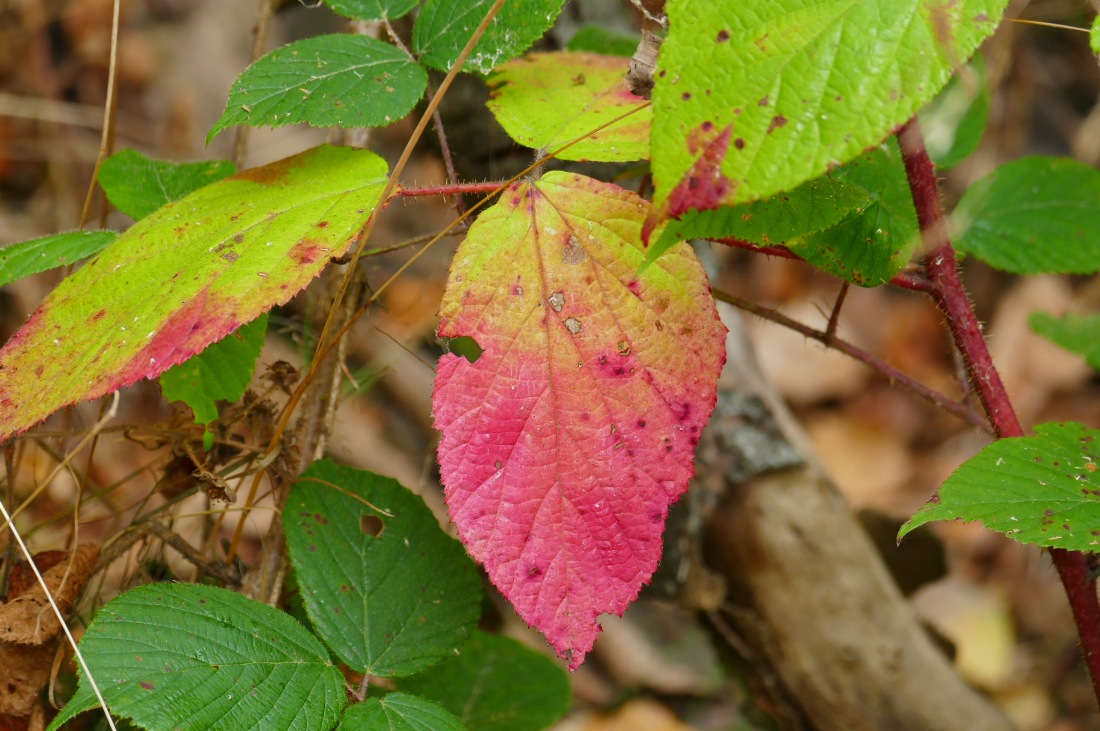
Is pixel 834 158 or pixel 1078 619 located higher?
pixel 834 158

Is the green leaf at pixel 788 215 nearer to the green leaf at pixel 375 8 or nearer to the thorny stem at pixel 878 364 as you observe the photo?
the thorny stem at pixel 878 364

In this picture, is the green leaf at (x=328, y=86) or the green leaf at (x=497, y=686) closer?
the green leaf at (x=328, y=86)

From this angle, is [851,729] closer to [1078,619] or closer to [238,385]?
[1078,619]

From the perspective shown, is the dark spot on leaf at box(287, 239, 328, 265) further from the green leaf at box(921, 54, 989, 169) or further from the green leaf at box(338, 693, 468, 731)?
the green leaf at box(921, 54, 989, 169)

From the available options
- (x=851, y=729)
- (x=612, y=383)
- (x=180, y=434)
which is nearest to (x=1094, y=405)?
(x=851, y=729)

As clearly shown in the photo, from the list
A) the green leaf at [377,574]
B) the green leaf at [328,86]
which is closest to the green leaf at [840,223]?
the green leaf at [328,86]
